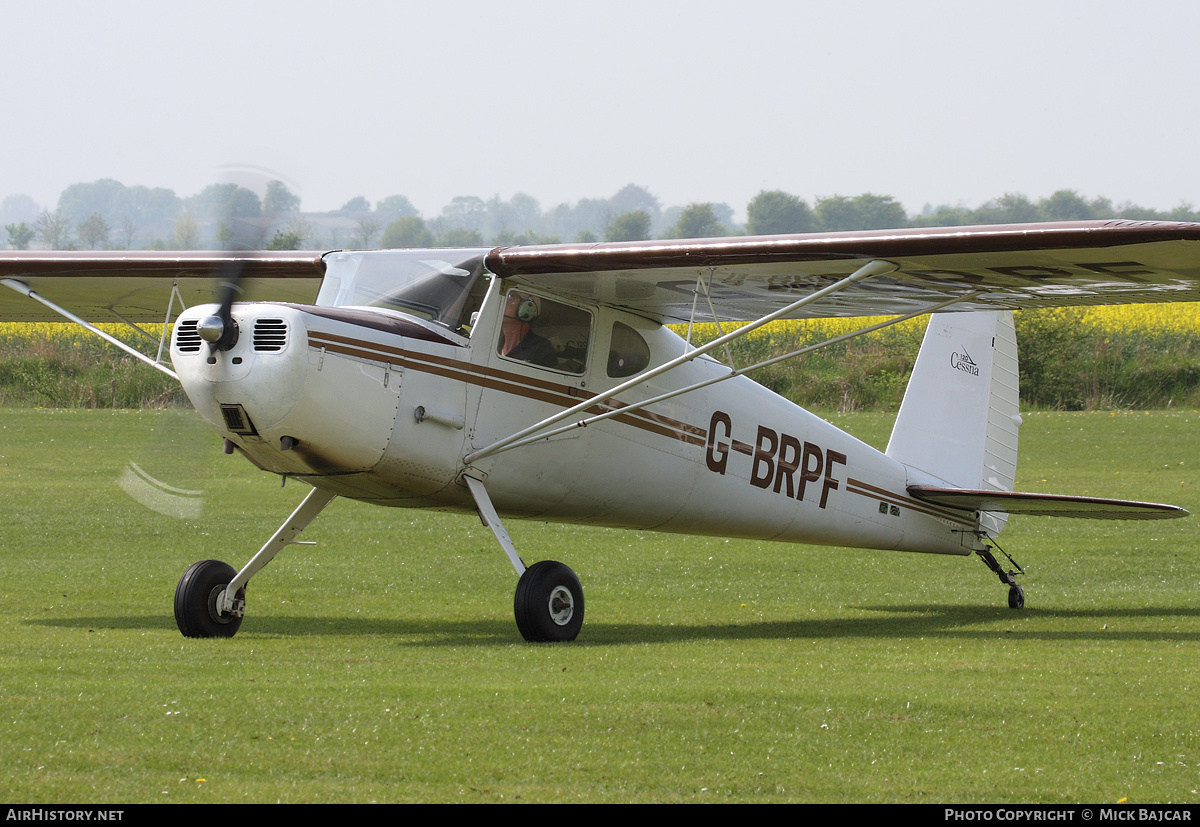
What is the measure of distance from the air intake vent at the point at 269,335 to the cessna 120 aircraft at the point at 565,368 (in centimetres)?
1

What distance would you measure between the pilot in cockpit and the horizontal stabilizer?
4.84 m

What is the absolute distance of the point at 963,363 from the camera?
14.6 meters

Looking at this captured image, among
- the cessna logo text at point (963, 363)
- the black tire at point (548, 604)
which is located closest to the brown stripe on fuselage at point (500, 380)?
the black tire at point (548, 604)

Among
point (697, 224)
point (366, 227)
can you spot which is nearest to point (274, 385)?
point (366, 227)

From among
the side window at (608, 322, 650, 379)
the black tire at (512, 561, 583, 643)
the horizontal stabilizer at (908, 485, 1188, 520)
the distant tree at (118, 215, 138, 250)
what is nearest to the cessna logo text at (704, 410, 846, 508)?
the side window at (608, 322, 650, 379)

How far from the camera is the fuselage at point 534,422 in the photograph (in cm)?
859

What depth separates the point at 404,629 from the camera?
1085cm

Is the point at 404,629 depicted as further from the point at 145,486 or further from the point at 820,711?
the point at 820,711

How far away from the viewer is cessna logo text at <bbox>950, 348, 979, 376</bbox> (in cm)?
1452

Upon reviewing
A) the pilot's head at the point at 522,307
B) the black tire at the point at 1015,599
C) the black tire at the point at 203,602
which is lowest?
the black tire at the point at 1015,599

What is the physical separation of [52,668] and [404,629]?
3224 millimetres

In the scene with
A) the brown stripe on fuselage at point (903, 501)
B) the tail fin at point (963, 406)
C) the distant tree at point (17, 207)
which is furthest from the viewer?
the distant tree at point (17, 207)

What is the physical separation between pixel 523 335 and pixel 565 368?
0.51 meters

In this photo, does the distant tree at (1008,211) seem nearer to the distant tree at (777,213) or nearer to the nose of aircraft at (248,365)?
the distant tree at (777,213)
